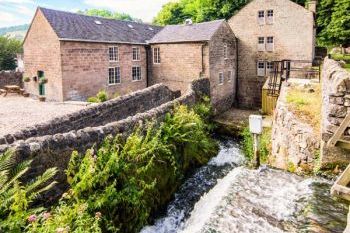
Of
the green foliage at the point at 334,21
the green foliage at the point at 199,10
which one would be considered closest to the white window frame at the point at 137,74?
the green foliage at the point at 199,10

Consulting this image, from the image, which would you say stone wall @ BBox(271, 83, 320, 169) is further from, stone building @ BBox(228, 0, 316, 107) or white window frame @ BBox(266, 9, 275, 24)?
white window frame @ BBox(266, 9, 275, 24)

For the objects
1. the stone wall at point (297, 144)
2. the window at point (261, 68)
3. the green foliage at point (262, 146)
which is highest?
the window at point (261, 68)

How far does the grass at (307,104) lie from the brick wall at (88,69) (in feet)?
47.4

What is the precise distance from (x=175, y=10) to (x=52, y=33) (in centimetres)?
3484

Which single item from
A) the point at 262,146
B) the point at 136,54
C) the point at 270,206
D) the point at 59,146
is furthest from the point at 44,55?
the point at 270,206

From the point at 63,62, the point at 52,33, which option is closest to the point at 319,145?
the point at 63,62

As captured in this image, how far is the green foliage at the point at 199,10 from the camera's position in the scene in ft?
131

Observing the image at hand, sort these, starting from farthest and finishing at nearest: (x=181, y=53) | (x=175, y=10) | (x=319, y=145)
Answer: (x=175, y=10) → (x=181, y=53) → (x=319, y=145)

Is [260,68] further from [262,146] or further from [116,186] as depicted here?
[116,186]

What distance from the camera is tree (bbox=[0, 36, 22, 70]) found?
36.8 metres

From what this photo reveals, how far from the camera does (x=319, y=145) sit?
7.14 m

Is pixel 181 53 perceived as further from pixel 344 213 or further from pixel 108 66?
pixel 344 213

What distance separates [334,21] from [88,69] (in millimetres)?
26002

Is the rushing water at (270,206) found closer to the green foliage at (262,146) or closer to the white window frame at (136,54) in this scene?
the green foliage at (262,146)
